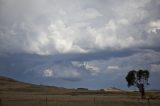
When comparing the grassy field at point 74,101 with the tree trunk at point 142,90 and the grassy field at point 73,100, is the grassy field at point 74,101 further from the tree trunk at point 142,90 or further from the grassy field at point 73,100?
the tree trunk at point 142,90

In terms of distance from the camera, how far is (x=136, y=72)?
339ft

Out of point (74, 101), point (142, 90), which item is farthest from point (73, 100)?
point (142, 90)

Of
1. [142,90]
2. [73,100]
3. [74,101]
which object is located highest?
[142,90]

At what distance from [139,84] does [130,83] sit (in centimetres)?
321

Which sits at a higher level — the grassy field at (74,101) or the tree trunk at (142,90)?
the tree trunk at (142,90)

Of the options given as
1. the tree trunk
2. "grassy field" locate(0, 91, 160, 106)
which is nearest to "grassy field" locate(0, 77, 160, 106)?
"grassy field" locate(0, 91, 160, 106)

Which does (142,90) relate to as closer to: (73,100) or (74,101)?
(73,100)

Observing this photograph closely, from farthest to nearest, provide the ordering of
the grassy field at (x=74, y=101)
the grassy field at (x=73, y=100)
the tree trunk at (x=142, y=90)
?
the tree trunk at (x=142, y=90) < the grassy field at (x=73, y=100) < the grassy field at (x=74, y=101)

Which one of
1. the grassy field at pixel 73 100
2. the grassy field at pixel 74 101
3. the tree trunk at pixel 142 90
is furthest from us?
the tree trunk at pixel 142 90

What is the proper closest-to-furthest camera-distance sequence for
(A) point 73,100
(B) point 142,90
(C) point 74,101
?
1. (C) point 74,101
2. (A) point 73,100
3. (B) point 142,90

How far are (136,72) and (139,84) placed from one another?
159 inches

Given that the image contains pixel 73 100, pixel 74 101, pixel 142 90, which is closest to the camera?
pixel 74 101

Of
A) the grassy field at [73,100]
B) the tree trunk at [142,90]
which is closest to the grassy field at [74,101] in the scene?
the grassy field at [73,100]

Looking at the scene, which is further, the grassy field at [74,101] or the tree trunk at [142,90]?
the tree trunk at [142,90]
